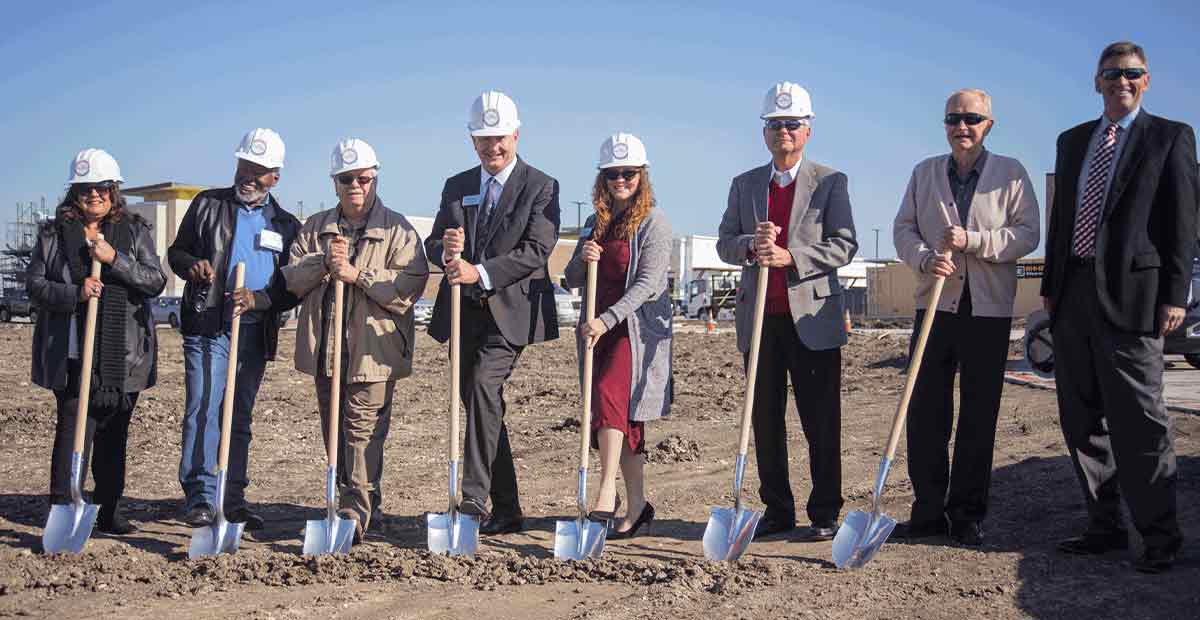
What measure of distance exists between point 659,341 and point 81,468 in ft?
9.05

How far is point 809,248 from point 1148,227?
140cm

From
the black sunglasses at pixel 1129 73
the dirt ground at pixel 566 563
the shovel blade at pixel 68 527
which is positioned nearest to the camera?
the dirt ground at pixel 566 563

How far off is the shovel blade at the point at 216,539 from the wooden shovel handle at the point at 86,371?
0.78 meters

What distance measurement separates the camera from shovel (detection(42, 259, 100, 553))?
5.04 metres

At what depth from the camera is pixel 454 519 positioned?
5.00m

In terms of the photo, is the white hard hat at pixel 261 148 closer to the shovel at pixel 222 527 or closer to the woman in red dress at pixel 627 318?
the shovel at pixel 222 527

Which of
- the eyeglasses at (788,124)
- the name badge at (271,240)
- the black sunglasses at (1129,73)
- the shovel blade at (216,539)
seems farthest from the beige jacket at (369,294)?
the black sunglasses at (1129,73)

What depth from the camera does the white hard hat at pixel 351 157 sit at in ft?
17.4

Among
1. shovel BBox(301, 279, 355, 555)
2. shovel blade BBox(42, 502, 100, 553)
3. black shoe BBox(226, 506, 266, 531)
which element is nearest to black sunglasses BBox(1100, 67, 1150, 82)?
shovel BBox(301, 279, 355, 555)

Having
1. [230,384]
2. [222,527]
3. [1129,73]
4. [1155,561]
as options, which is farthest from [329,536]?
[1129,73]

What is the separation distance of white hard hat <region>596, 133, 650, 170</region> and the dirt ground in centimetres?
177

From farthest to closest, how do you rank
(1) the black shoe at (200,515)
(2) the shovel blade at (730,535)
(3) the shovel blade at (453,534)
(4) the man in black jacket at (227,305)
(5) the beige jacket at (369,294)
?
(4) the man in black jacket at (227,305) < (1) the black shoe at (200,515) < (5) the beige jacket at (369,294) < (3) the shovel blade at (453,534) < (2) the shovel blade at (730,535)

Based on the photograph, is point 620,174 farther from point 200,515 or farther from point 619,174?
point 200,515

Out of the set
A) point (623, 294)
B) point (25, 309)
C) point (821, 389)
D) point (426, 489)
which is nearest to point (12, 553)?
point (426, 489)
